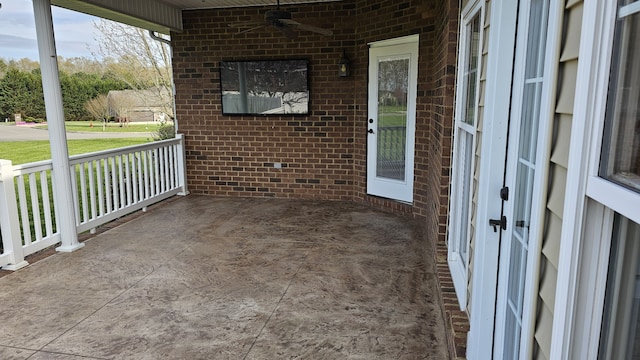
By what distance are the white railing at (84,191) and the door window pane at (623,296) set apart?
13.5 ft

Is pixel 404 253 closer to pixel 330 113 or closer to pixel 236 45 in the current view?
pixel 330 113

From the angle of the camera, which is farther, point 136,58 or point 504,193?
point 136,58

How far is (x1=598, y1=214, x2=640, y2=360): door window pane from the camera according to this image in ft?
2.54

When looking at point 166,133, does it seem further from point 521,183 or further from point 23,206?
point 521,183

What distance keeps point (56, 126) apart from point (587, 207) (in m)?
4.28

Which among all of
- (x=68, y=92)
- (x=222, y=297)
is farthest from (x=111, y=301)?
(x=68, y=92)

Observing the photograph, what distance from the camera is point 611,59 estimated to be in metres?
0.80

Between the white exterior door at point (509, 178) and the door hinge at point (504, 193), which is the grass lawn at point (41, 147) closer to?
the white exterior door at point (509, 178)

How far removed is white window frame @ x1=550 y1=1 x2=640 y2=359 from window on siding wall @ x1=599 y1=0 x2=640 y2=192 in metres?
0.01

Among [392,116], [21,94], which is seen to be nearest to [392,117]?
[392,116]

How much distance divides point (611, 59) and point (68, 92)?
11.0 m

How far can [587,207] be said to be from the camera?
0.87 meters

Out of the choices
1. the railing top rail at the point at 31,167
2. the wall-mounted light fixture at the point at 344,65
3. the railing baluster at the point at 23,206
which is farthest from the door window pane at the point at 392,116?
the railing baluster at the point at 23,206

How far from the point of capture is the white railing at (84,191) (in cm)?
357
